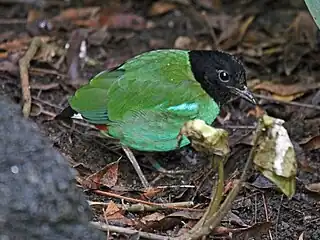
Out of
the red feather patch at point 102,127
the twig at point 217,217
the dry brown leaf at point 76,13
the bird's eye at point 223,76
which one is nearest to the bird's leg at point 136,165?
the red feather patch at point 102,127

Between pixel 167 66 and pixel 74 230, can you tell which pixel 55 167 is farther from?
pixel 167 66

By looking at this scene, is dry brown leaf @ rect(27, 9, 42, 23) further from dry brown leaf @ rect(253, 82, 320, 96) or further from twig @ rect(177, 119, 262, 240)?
twig @ rect(177, 119, 262, 240)

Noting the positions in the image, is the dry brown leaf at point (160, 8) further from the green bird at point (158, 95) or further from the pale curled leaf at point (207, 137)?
the pale curled leaf at point (207, 137)

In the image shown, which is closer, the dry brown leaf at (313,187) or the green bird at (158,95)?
the dry brown leaf at (313,187)

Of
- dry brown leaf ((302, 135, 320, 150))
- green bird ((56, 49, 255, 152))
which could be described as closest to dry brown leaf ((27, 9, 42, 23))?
green bird ((56, 49, 255, 152))

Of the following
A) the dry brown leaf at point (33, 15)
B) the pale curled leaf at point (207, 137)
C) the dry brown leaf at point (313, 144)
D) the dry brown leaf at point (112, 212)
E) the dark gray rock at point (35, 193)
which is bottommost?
the dry brown leaf at point (33, 15)

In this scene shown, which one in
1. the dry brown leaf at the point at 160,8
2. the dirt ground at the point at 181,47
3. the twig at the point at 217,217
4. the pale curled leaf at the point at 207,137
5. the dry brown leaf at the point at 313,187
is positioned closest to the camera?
the pale curled leaf at the point at 207,137

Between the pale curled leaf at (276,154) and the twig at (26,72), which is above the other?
the pale curled leaf at (276,154)
